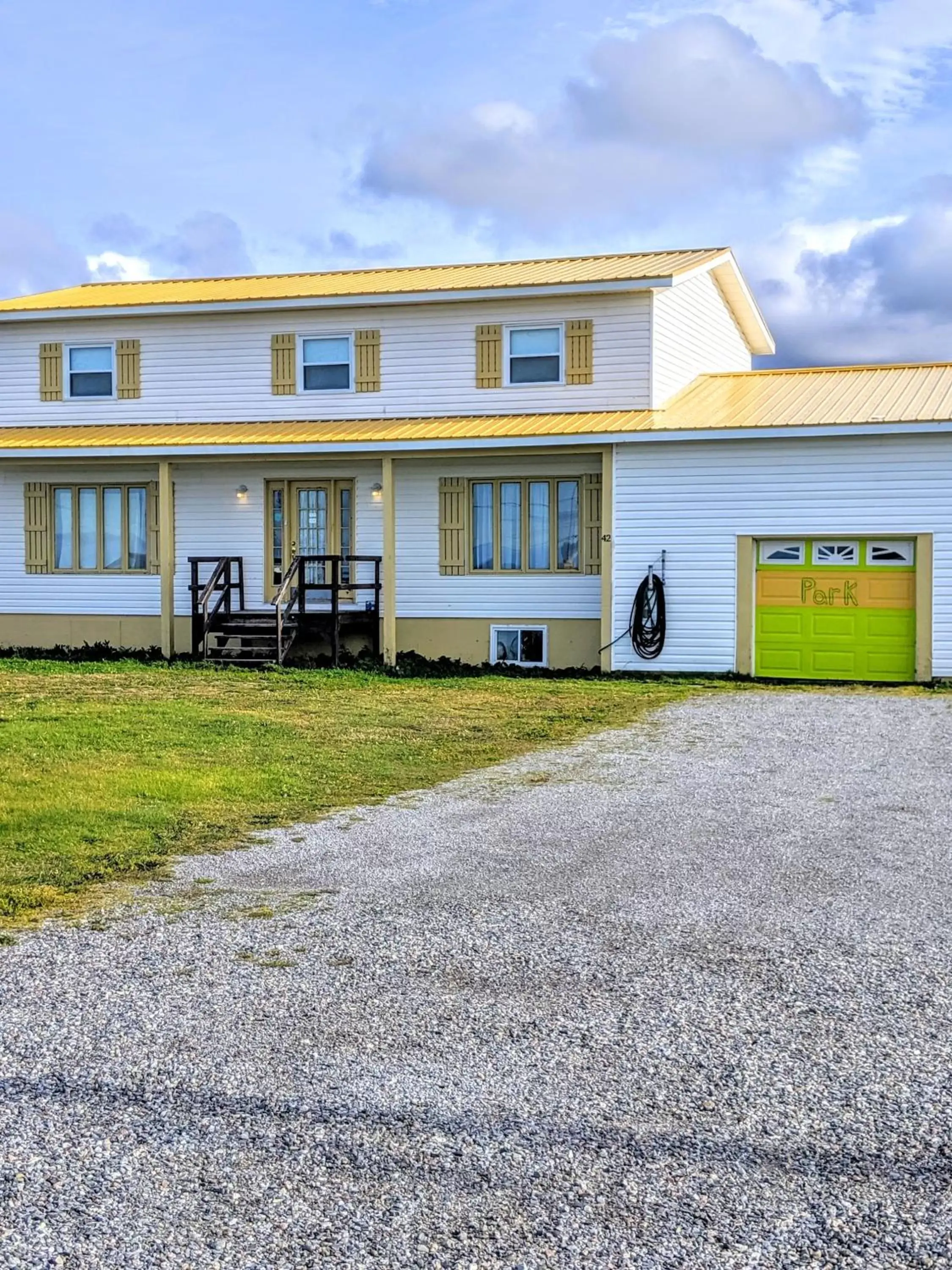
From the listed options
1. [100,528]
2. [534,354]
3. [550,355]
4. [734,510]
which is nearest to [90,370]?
[100,528]

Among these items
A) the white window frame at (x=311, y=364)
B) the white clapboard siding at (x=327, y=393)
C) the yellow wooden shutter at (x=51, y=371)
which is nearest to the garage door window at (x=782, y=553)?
the white clapboard siding at (x=327, y=393)

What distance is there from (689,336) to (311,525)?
6733 mm

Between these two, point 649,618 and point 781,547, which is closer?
point 781,547

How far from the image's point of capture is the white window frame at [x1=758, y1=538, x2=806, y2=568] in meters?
18.2

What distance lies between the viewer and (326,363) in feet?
69.6

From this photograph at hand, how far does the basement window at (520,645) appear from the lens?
20.0 metres

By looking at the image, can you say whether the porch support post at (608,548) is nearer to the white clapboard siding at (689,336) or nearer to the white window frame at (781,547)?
the white clapboard siding at (689,336)

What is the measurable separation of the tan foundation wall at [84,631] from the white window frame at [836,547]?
9441 millimetres

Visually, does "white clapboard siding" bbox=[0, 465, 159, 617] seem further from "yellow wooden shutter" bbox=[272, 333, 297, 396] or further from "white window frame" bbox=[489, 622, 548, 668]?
"white window frame" bbox=[489, 622, 548, 668]

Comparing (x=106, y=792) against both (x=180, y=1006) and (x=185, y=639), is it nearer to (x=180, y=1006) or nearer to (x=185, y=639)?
(x=180, y=1006)

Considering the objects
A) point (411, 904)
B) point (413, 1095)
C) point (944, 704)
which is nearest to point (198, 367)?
point (944, 704)

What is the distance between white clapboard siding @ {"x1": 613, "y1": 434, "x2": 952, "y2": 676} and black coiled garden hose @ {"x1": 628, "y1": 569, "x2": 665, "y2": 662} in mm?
118

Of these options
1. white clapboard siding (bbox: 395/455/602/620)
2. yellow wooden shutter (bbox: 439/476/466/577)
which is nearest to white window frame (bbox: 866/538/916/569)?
white clapboard siding (bbox: 395/455/602/620)

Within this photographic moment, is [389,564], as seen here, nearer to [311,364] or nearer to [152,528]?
[311,364]
